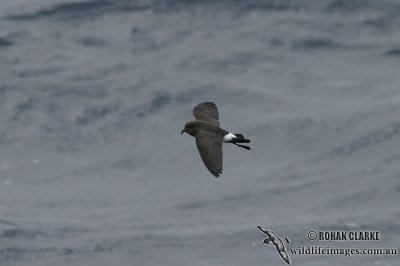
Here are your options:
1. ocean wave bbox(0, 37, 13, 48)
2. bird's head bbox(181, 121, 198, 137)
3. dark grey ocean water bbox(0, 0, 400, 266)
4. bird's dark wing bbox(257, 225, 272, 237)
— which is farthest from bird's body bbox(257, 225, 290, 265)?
ocean wave bbox(0, 37, 13, 48)

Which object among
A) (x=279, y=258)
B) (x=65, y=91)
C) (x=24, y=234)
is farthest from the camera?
(x=65, y=91)

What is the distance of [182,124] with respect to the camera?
→ 26.9 metres

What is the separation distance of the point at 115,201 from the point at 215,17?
18.7 ft

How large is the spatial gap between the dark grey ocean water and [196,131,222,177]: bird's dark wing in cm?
583

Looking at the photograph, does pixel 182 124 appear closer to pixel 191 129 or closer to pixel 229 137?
pixel 191 129

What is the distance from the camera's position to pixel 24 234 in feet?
82.7

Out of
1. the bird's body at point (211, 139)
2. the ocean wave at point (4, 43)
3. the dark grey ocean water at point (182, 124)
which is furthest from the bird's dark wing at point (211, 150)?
the ocean wave at point (4, 43)

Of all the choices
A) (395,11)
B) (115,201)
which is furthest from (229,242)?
(395,11)

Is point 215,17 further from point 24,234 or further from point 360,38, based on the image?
point 24,234

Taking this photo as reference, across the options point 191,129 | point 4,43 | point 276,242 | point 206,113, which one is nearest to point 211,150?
point 191,129

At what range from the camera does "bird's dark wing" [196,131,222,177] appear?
17.2m

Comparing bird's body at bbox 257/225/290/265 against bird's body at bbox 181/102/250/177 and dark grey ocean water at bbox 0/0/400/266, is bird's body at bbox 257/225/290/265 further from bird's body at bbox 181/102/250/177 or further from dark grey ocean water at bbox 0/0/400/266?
bird's body at bbox 181/102/250/177

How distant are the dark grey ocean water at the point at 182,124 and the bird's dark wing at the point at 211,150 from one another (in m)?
5.83

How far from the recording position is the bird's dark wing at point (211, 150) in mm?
17250
